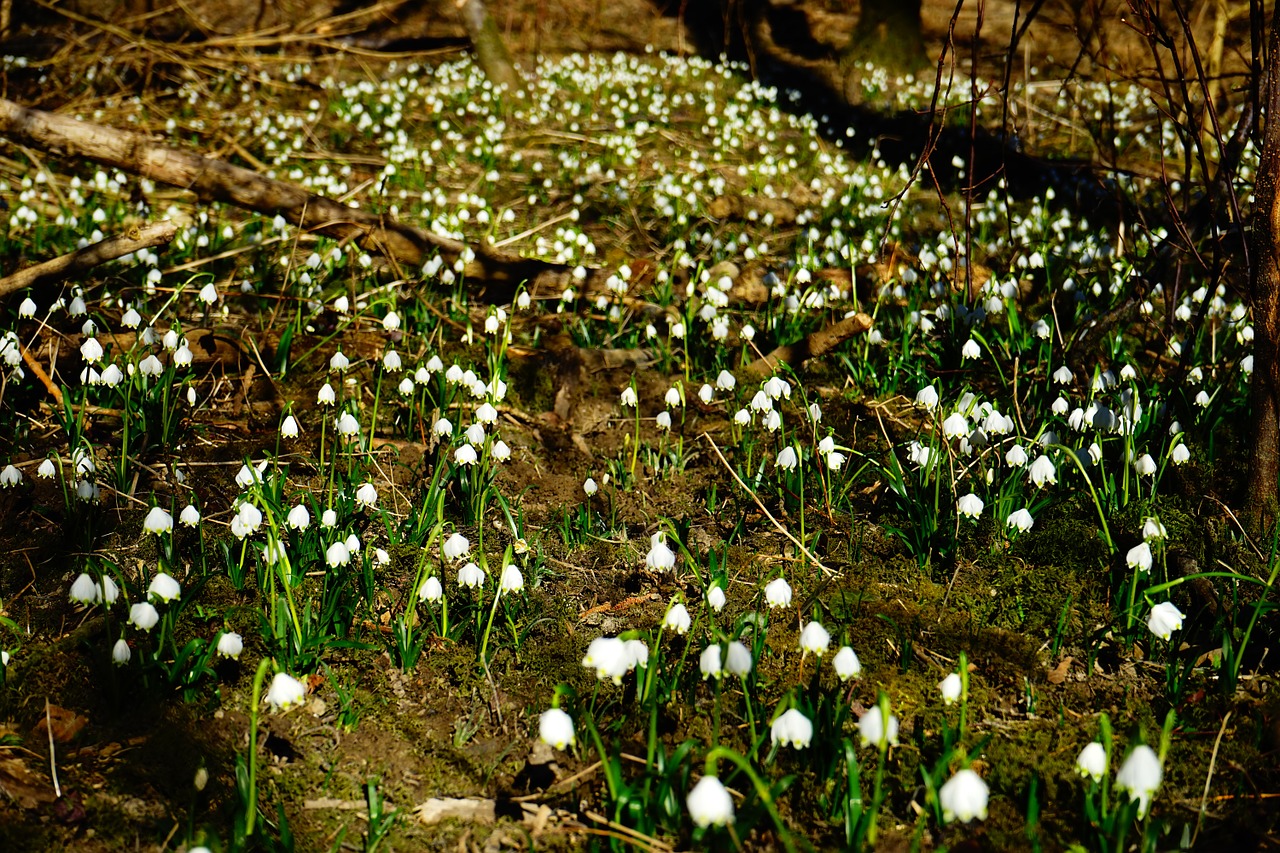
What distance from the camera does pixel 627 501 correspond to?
3217 millimetres

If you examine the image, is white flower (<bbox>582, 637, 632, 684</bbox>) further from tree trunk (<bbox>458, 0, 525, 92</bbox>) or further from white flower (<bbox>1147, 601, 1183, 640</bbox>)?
tree trunk (<bbox>458, 0, 525, 92</bbox>)

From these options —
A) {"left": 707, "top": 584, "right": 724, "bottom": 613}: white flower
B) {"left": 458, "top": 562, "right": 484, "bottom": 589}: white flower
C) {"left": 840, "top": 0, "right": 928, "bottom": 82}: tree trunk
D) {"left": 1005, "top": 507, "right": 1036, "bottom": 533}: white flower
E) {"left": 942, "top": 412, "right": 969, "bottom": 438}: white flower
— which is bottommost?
{"left": 458, "top": 562, "right": 484, "bottom": 589}: white flower

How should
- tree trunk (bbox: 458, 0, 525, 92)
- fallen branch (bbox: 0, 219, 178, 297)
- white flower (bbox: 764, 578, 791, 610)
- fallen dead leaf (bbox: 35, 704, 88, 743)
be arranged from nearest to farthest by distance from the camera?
fallen dead leaf (bbox: 35, 704, 88, 743) < white flower (bbox: 764, 578, 791, 610) < fallen branch (bbox: 0, 219, 178, 297) < tree trunk (bbox: 458, 0, 525, 92)

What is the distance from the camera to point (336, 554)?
8.17ft

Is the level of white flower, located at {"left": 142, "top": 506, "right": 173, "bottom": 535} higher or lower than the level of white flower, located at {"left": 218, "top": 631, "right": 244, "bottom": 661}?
higher

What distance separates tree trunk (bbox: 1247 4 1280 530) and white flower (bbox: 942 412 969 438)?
30.8 inches

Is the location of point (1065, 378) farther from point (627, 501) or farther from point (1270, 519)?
point (627, 501)

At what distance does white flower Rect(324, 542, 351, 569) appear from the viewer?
248 centimetres

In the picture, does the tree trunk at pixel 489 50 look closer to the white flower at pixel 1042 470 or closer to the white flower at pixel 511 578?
the white flower at pixel 1042 470

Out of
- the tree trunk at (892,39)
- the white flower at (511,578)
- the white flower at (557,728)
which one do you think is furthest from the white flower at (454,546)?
the tree trunk at (892,39)

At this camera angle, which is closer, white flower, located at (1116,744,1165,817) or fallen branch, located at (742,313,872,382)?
white flower, located at (1116,744,1165,817)

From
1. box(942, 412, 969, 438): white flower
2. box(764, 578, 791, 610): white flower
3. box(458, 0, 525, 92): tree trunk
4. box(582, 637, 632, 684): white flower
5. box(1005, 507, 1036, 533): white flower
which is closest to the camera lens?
box(582, 637, 632, 684): white flower

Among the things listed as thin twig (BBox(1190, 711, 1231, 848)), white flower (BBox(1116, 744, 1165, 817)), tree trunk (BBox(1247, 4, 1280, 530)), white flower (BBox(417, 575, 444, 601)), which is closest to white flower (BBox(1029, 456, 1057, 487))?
tree trunk (BBox(1247, 4, 1280, 530))

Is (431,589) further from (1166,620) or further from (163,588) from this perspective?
(1166,620)
